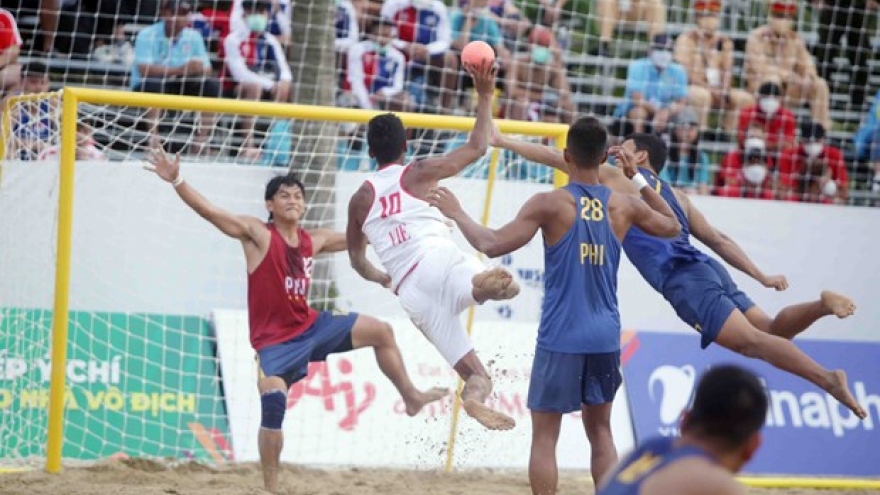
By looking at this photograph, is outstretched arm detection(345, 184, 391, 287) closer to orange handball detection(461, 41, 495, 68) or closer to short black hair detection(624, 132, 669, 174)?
orange handball detection(461, 41, 495, 68)

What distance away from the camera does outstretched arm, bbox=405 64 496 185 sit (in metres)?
7.81

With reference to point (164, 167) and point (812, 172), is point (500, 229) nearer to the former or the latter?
point (164, 167)

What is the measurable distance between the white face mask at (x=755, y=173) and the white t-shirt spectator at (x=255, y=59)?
15.7 ft

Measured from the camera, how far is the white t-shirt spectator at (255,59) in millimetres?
12680

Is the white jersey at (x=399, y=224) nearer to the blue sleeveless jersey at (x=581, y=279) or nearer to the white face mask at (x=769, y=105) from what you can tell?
the blue sleeveless jersey at (x=581, y=279)

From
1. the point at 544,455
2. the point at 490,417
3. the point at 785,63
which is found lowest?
the point at 544,455

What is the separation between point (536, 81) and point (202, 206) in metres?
5.65

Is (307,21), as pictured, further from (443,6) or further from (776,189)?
(776,189)

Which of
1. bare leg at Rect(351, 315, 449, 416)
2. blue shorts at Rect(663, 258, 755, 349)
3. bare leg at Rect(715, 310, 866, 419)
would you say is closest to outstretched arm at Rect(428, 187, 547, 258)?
blue shorts at Rect(663, 258, 755, 349)

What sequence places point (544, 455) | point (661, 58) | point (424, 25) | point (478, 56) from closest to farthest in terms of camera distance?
1. point (544, 455)
2. point (478, 56)
3. point (424, 25)
4. point (661, 58)

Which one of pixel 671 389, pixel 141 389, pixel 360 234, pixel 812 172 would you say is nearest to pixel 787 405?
pixel 671 389

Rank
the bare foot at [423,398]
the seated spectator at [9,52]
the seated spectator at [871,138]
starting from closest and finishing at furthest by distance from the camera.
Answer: the bare foot at [423,398] → the seated spectator at [9,52] → the seated spectator at [871,138]

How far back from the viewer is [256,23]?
13.0 metres

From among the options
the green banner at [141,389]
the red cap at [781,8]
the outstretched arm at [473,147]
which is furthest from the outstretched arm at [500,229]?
the red cap at [781,8]
